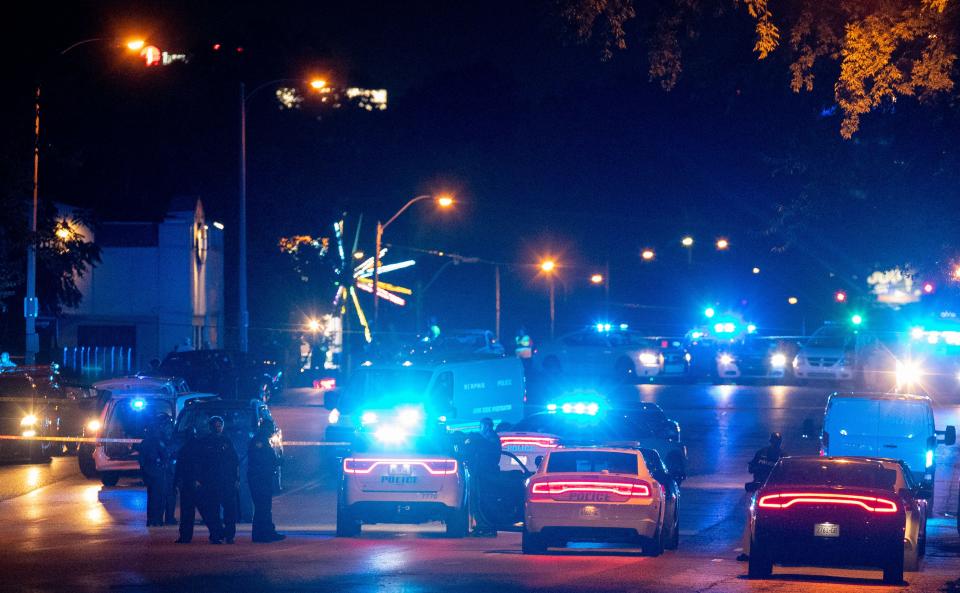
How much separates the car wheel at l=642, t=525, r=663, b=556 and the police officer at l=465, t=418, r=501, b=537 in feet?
12.8

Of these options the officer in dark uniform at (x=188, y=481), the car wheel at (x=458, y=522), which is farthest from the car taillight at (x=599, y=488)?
the officer in dark uniform at (x=188, y=481)

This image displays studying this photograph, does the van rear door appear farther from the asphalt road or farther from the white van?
the asphalt road

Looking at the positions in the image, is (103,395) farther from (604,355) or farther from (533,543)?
(604,355)

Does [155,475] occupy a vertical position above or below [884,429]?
below

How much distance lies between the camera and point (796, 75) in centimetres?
1783

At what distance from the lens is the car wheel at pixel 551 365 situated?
172 ft

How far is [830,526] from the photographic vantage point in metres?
13.9

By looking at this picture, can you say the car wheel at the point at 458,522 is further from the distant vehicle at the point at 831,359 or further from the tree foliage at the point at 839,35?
the distant vehicle at the point at 831,359

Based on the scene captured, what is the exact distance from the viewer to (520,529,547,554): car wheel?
54.8 feet

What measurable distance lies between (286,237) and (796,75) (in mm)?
55409

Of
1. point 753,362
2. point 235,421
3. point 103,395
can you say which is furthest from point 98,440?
point 753,362

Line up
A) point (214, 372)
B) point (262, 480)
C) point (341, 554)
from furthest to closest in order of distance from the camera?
point (214, 372), point (262, 480), point (341, 554)

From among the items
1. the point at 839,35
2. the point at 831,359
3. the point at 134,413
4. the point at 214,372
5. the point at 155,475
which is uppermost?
the point at 839,35

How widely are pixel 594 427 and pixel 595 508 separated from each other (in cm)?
892
